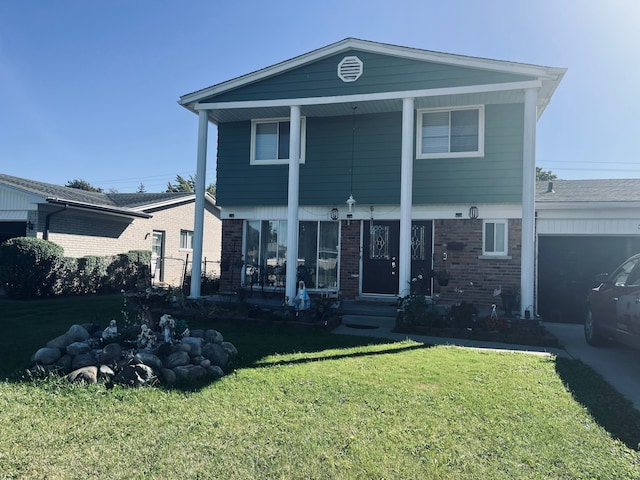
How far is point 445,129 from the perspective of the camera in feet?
35.4

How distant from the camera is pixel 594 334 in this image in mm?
7215

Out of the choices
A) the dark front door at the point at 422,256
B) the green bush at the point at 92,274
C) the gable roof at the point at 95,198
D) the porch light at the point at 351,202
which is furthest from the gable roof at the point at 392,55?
the green bush at the point at 92,274

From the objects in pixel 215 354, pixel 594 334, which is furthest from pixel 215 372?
pixel 594 334

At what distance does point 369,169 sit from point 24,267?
9.59m

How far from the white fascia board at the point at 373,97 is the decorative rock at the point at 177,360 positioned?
6.76 m

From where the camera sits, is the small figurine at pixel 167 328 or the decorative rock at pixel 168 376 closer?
the decorative rock at pixel 168 376

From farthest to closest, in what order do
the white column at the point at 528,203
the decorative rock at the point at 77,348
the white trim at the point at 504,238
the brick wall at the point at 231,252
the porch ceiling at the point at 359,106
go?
the brick wall at the point at 231,252 < the white trim at the point at 504,238 < the porch ceiling at the point at 359,106 < the white column at the point at 528,203 < the decorative rock at the point at 77,348

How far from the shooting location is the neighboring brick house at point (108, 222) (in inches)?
513

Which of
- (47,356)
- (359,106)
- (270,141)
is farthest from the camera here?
(270,141)

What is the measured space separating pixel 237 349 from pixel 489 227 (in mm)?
7158

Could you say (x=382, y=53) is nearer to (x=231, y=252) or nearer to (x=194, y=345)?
(x=231, y=252)

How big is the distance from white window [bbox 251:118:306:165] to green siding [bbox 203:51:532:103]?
1.50 metres

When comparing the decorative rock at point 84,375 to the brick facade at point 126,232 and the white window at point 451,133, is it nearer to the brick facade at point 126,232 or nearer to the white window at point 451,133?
the white window at point 451,133

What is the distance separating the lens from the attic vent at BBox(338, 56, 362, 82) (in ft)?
32.1
